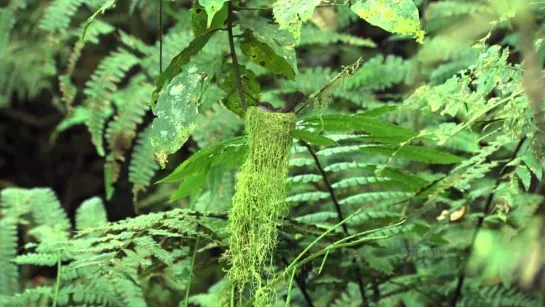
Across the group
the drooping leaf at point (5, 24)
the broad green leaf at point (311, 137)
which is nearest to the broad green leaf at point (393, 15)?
the broad green leaf at point (311, 137)

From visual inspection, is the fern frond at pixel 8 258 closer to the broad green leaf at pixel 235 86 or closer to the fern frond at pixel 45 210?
the fern frond at pixel 45 210

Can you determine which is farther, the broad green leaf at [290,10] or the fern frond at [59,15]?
the fern frond at [59,15]

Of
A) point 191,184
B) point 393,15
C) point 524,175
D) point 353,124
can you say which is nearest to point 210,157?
point 191,184

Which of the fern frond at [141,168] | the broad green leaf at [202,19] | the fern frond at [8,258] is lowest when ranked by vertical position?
the fern frond at [8,258]

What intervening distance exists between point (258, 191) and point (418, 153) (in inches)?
11.9

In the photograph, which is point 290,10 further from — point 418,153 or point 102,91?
point 102,91

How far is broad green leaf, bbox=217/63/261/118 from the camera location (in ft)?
2.92

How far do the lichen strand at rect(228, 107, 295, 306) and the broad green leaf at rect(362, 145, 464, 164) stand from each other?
0.24 m

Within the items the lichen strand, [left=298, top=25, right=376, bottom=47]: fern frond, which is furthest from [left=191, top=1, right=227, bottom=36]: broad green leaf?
[left=298, top=25, right=376, bottom=47]: fern frond

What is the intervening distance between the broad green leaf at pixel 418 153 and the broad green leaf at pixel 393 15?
11.8 inches

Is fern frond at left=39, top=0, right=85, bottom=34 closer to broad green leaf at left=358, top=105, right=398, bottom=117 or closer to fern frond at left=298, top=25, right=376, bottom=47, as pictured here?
fern frond at left=298, top=25, right=376, bottom=47

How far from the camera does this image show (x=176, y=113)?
79cm

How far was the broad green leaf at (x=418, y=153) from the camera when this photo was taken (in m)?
0.97

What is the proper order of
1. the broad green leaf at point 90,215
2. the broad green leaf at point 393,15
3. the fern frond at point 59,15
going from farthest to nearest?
the fern frond at point 59,15
the broad green leaf at point 90,215
the broad green leaf at point 393,15
